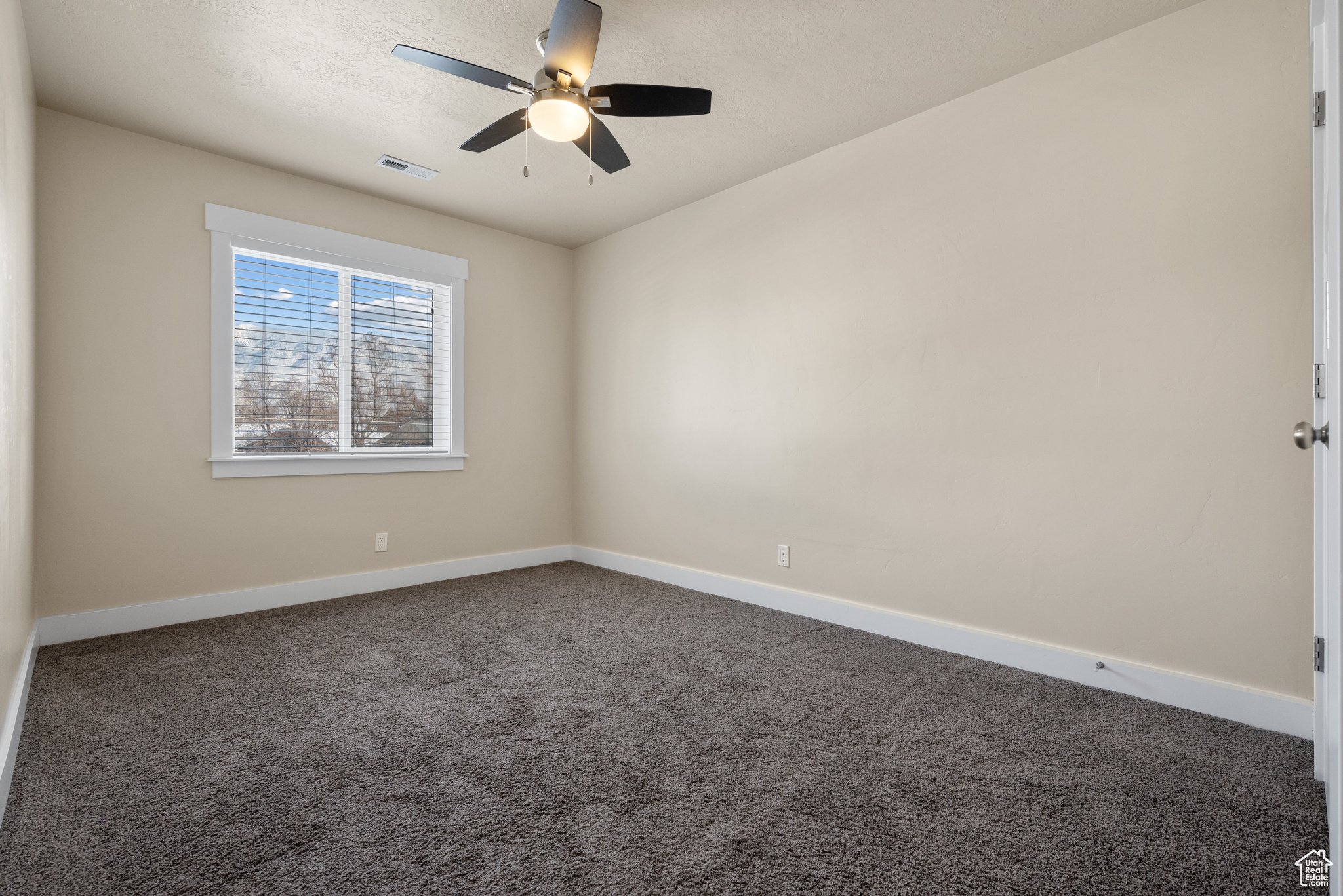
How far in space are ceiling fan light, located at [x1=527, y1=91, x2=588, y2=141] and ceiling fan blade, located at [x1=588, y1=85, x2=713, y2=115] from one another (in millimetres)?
99

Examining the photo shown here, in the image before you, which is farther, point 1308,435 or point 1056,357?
point 1056,357

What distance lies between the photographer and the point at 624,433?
4625 millimetres

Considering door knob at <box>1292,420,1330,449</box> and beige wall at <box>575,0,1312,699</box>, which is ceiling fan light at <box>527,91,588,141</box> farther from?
door knob at <box>1292,420,1330,449</box>

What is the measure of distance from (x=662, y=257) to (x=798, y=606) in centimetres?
243

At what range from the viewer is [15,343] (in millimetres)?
2133

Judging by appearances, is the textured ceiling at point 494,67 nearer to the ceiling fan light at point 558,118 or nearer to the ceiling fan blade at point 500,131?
the ceiling fan blade at point 500,131

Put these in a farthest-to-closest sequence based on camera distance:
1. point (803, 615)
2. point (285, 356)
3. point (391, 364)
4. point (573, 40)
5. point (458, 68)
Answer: point (391, 364) → point (285, 356) → point (803, 615) → point (458, 68) → point (573, 40)

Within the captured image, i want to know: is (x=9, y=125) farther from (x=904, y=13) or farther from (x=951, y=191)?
(x=951, y=191)

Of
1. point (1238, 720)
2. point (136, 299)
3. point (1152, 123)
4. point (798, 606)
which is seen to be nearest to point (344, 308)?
point (136, 299)

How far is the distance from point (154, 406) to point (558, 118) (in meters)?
2.66

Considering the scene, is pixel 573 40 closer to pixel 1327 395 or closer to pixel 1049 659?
pixel 1327 395

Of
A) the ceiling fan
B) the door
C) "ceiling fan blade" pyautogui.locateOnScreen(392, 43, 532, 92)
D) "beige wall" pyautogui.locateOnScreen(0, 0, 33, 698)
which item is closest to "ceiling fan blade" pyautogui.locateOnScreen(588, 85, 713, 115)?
the ceiling fan

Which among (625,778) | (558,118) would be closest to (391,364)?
(558,118)

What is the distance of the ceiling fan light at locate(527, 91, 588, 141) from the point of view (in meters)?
2.13
